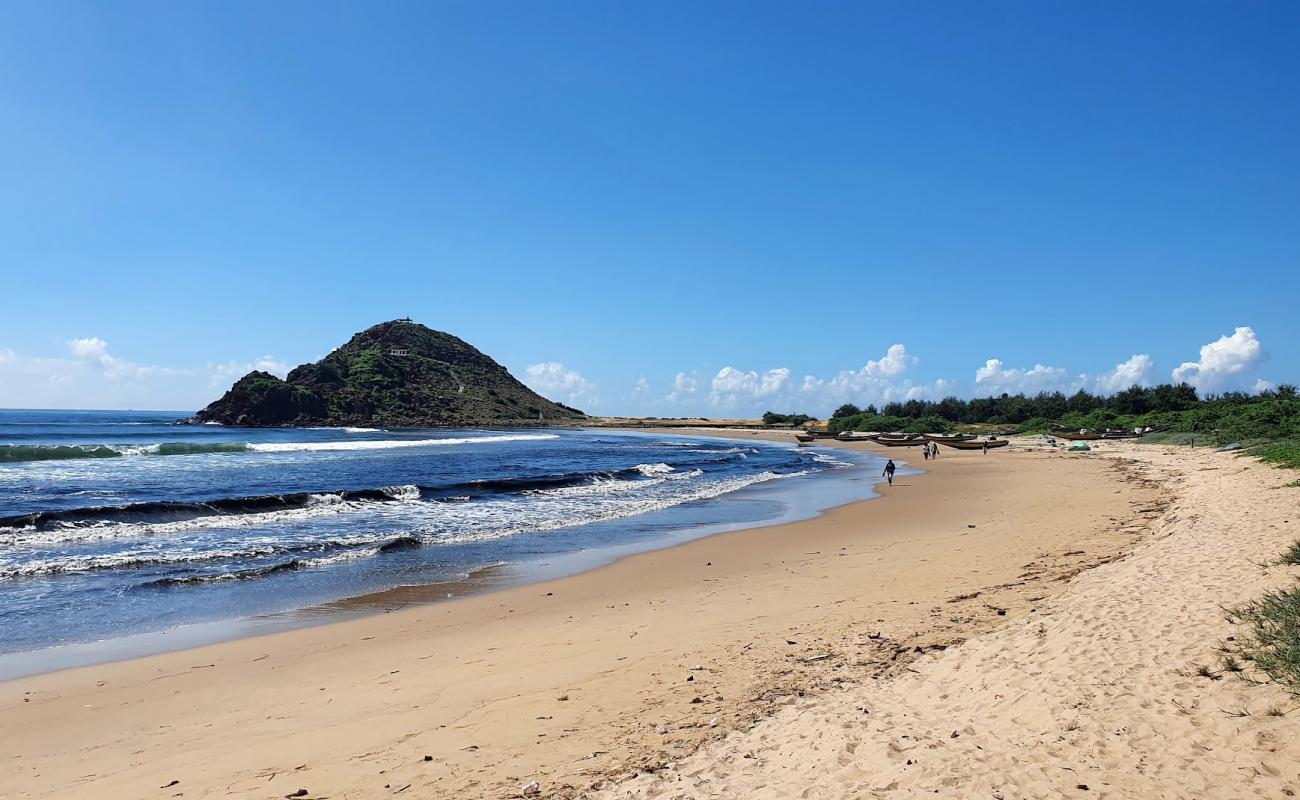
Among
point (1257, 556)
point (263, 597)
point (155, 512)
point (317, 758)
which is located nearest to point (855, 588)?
point (1257, 556)

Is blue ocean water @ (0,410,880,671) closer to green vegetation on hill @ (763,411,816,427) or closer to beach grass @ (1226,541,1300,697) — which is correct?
beach grass @ (1226,541,1300,697)

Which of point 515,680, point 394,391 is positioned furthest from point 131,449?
point 394,391

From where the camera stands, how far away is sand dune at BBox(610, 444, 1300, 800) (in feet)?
13.5

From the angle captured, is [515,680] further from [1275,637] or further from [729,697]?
[1275,637]

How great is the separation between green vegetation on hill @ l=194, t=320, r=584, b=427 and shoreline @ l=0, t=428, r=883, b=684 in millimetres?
77063

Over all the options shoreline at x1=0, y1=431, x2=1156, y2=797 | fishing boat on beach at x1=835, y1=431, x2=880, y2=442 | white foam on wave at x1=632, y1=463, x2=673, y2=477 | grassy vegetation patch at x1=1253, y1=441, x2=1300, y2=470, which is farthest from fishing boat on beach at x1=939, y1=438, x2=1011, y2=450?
shoreline at x1=0, y1=431, x2=1156, y2=797

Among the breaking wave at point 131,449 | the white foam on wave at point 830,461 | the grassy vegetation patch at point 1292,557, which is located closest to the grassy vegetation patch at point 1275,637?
the grassy vegetation patch at point 1292,557


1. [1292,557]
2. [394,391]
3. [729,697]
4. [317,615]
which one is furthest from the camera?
→ [394,391]

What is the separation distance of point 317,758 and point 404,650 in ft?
9.57

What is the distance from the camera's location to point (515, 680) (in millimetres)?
6762

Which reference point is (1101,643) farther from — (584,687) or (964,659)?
(584,687)

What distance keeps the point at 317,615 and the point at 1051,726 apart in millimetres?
9192

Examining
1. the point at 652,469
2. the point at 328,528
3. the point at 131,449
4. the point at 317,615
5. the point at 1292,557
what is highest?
the point at 1292,557

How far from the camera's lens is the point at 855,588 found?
10172mm
